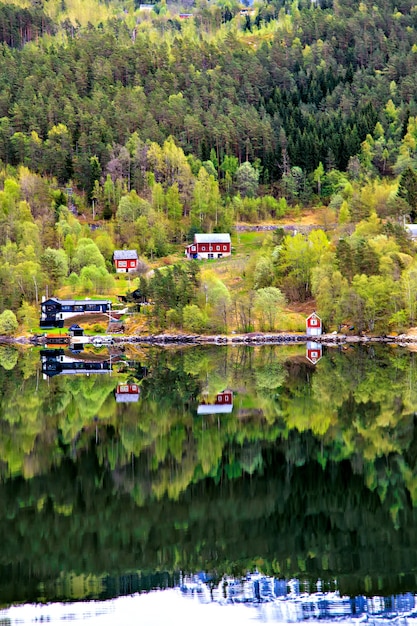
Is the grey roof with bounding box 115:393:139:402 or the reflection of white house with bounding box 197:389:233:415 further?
the grey roof with bounding box 115:393:139:402

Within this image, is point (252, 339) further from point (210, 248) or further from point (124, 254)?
point (210, 248)

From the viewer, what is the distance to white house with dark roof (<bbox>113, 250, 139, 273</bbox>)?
102312 millimetres

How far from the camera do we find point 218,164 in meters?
131

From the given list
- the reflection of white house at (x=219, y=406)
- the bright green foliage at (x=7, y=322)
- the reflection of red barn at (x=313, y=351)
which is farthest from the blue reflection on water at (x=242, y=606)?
the bright green foliage at (x=7, y=322)

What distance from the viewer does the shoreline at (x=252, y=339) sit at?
81.6m

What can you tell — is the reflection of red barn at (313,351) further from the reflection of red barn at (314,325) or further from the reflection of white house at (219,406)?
the reflection of white house at (219,406)

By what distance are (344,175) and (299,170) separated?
5862 millimetres

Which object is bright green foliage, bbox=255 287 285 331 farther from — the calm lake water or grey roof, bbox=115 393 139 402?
grey roof, bbox=115 393 139 402

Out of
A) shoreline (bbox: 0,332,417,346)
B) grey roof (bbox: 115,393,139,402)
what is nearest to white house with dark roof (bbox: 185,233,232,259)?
shoreline (bbox: 0,332,417,346)

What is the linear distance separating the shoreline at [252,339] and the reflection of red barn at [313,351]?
1.30m

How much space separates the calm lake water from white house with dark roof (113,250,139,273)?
4767cm

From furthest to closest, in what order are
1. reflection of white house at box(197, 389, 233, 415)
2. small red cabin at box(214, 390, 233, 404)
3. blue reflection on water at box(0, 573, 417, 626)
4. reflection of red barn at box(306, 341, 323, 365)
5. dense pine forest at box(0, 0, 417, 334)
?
dense pine forest at box(0, 0, 417, 334)
reflection of red barn at box(306, 341, 323, 365)
small red cabin at box(214, 390, 233, 404)
reflection of white house at box(197, 389, 233, 415)
blue reflection on water at box(0, 573, 417, 626)

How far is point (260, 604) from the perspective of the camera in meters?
25.8

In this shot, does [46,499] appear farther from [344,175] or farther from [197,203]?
[344,175]
